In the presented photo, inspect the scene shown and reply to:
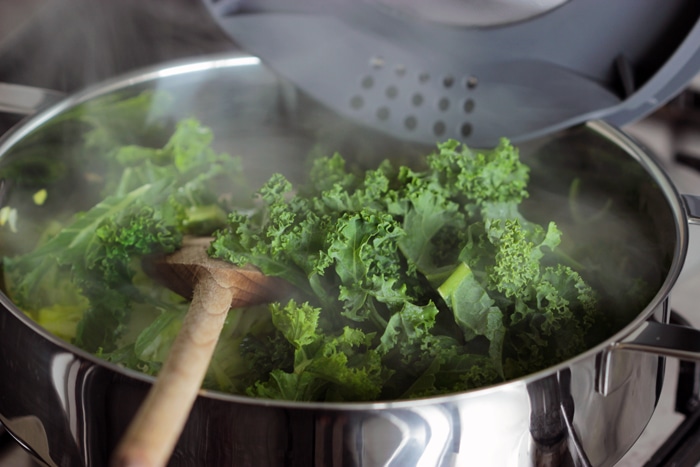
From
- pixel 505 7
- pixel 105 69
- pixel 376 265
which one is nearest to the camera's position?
pixel 376 265

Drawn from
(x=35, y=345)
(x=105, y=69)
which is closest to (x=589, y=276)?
(x=35, y=345)

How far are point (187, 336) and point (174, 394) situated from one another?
133 millimetres

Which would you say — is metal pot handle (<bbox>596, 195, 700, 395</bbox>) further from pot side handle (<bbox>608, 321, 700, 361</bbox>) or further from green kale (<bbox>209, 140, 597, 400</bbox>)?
green kale (<bbox>209, 140, 597, 400</bbox>)

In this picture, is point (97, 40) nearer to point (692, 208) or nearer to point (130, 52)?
point (130, 52)

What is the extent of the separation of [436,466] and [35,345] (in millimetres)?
447

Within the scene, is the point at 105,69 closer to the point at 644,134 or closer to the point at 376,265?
the point at 376,265

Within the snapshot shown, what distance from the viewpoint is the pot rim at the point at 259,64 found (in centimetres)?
66

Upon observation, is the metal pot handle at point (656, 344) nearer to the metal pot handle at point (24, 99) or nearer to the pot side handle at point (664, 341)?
the pot side handle at point (664, 341)

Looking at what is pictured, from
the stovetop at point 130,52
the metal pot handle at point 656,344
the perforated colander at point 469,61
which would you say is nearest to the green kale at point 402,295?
the metal pot handle at point 656,344

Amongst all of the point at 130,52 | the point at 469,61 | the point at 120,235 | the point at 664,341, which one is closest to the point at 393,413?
the point at 664,341

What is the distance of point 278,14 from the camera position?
49.1 inches

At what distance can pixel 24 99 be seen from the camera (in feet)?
4.04

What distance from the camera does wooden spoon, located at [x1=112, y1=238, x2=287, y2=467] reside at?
0.56 meters

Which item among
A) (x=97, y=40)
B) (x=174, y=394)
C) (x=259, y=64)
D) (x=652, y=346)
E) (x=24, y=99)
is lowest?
(x=174, y=394)
